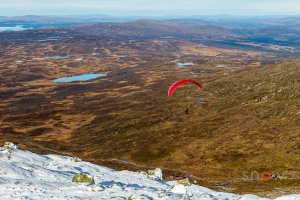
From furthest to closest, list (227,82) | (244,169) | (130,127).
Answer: (227,82) < (130,127) < (244,169)

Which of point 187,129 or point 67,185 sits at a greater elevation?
point 67,185

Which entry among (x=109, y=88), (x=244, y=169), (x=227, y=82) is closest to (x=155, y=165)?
(x=244, y=169)

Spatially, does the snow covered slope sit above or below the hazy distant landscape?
above

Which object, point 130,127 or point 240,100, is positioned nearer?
point 130,127

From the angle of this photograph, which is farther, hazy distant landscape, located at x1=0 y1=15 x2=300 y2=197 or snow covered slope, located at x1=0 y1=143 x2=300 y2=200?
hazy distant landscape, located at x1=0 y1=15 x2=300 y2=197

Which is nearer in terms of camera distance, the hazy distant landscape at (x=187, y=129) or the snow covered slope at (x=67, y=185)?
the snow covered slope at (x=67, y=185)

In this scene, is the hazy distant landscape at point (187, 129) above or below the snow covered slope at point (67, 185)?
below

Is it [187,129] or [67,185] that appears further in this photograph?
[187,129]

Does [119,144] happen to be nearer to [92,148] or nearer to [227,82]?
[92,148]
